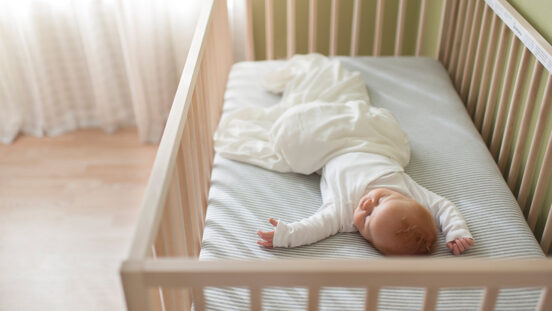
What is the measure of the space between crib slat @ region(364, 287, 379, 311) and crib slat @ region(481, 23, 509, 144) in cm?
105

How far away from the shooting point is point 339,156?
1.51 m

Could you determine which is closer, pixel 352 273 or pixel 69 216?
pixel 352 273

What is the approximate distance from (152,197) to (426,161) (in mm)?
902

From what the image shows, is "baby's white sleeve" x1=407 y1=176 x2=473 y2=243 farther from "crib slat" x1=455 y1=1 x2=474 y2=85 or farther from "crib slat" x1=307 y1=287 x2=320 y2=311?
"crib slat" x1=455 y1=1 x2=474 y2=85

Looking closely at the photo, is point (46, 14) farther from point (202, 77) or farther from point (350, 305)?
point (350, 305)

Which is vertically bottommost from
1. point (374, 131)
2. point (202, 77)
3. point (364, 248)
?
point (364, 248)

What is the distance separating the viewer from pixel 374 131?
1553mm

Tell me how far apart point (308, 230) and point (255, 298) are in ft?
1.41

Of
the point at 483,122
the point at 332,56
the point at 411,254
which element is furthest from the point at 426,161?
the point at 332,56

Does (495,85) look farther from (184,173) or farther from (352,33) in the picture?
(184,173)

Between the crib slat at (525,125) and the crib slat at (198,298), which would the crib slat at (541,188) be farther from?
the crib slat at (198,298)

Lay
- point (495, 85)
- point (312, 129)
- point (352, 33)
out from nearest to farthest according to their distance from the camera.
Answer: point (312, 129)
point (495, 85)
point (352, 33)

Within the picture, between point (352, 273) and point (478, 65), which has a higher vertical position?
point (352, 273)

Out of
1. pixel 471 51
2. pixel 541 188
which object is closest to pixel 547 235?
pixel 541 188
